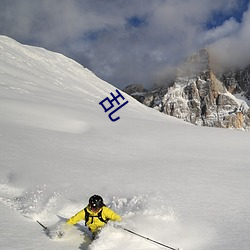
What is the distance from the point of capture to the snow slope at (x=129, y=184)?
18.3 feet

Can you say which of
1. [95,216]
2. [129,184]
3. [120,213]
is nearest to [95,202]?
[95,216]

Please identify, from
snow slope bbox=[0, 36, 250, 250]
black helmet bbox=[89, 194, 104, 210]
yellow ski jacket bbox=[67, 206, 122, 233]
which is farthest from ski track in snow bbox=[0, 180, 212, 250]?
black helmet bbox=[89, 194, 104, 210]

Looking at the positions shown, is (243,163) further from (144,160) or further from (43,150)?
(43,150)

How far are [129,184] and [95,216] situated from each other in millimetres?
2364

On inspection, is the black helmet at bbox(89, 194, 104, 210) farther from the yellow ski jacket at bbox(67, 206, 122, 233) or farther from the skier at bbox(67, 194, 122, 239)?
the yellow ski jacket at bbox(67, 206, 122, 233)

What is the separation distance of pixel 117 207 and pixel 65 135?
25.0 ft

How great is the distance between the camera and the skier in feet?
19.4

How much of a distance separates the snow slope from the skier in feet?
0.82

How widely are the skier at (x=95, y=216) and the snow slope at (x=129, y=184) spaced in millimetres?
249

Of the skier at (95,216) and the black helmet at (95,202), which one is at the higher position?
the black helmet at (95,202)

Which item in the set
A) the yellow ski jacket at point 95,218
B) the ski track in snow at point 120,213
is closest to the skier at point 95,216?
the yellow ski jacket at point 95,218

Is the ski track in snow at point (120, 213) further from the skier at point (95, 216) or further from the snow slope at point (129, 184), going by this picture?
the skier at point (95, 216)

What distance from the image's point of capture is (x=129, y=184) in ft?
27.1

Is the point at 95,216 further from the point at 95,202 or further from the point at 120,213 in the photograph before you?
the point at 120,213
